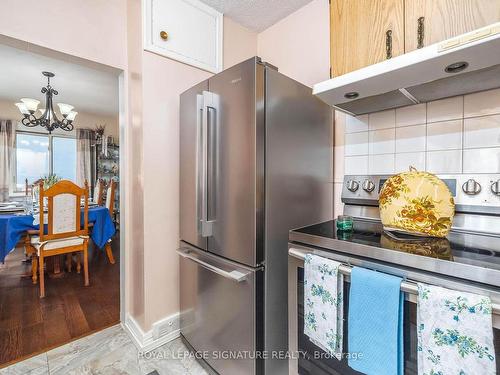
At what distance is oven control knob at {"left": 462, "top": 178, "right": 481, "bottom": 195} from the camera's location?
1.05m

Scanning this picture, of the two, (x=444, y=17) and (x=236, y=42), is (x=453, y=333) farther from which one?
(x=236, y=42)

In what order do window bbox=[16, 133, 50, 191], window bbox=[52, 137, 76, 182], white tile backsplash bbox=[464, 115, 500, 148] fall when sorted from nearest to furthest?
white tile backsplash bbox=[464, 115, 500, 148] < window bbox=[16, 133, 50, 191] < window bbox=[52, 137, 76, 182]

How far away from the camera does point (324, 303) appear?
916 millimetres

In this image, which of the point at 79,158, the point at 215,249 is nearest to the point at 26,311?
the point at 215,249

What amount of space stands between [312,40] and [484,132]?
1.20 m

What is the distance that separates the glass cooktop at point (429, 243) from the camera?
0.72m

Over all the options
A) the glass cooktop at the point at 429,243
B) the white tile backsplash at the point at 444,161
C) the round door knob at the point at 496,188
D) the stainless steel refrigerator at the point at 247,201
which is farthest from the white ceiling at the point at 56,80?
the round door knob at the point at 496,188

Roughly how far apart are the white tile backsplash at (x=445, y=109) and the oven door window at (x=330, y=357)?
3.09 feet

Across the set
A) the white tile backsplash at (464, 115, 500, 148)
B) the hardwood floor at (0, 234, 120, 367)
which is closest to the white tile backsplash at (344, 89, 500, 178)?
the white tile backsplash at (464, 115, 500, 148)

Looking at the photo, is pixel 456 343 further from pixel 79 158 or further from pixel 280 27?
pixel 79 158

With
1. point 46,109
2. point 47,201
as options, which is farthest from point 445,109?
point 46,109

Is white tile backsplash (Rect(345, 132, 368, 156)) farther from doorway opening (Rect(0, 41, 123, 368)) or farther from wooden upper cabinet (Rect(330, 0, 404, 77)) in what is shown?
doorway opening (Rect(0, 41, 123, 368))

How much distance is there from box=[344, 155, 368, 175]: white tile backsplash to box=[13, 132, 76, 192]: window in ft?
18.2

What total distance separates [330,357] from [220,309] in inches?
22.6
